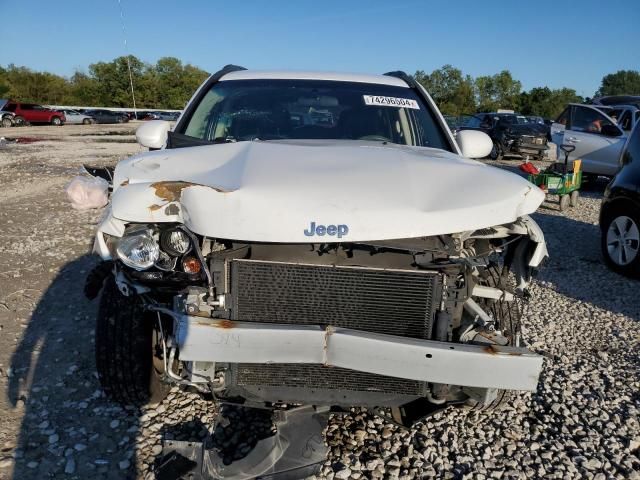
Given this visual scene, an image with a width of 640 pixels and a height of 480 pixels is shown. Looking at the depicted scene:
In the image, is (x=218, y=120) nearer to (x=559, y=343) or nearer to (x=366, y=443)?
(x=366, y=443)

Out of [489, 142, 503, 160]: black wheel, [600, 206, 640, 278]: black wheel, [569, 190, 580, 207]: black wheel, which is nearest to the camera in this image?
[600, 206, 640, 278]: black wheel

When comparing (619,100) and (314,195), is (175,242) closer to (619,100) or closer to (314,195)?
(314,195)

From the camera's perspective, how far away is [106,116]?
40.1 metres

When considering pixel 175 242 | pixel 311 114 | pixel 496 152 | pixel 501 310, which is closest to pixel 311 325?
pixel 175 242

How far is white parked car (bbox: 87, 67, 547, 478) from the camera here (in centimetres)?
201

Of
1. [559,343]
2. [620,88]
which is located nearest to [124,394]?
[559,343]

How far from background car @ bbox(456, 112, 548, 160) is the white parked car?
50.3ft

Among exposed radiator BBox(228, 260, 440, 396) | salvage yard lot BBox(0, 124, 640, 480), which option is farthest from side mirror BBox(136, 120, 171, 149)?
exposed radiator BBox(228, 260, 440, 396)

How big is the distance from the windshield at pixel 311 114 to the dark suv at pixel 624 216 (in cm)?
337

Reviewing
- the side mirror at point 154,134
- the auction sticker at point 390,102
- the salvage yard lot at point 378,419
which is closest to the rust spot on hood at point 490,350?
the salvage yard lot at point 378,419

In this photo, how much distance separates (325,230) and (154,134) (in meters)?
1.97

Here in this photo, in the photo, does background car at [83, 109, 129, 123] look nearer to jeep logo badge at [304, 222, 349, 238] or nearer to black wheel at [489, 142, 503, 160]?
black wheel at [489, 142, 503, 160]

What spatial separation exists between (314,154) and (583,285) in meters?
4.17

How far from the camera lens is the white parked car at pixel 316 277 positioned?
6.59 ft
